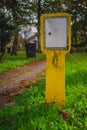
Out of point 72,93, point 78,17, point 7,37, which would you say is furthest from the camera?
point 78,17

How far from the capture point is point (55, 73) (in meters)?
6.64

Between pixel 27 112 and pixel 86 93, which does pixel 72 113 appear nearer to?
pixel 27 112

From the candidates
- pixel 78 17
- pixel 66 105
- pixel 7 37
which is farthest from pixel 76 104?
pixel 78 17

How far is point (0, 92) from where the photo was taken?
29.2ft

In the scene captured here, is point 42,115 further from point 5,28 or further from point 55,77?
point 5,28

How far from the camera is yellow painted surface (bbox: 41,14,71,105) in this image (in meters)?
6.60

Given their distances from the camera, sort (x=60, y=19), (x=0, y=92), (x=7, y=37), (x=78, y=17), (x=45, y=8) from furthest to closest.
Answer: (x=78, y=17)
(x=45, y=8)
(x=7, y=37)
(x=0, y=92)
(x=60, y=19)

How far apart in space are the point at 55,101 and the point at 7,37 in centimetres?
1608

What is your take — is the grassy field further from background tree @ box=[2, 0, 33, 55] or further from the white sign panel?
background tree @ box=[2, 0, 33, 55]

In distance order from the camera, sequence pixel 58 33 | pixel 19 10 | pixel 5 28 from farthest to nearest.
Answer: pixel 19 10, pixel 5 28, pixel 58 33

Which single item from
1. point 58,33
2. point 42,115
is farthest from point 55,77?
point 42,115

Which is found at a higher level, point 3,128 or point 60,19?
point 60,19

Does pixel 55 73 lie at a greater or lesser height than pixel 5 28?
lesser

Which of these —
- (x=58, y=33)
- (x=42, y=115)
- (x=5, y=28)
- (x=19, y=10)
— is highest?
(x=19, y=10)
